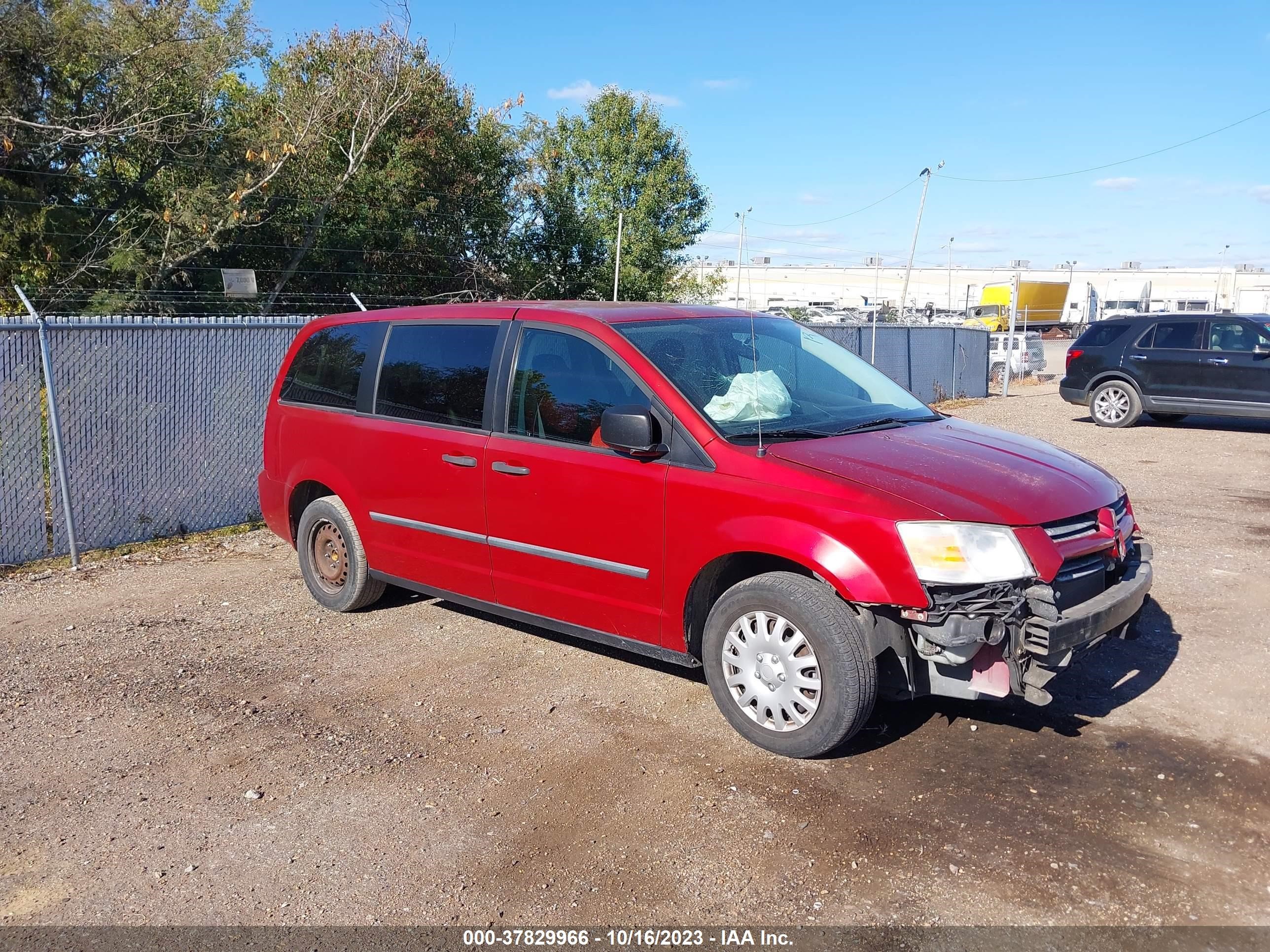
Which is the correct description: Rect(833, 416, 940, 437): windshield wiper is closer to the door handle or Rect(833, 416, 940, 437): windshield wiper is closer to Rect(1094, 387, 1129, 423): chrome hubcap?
the door handle

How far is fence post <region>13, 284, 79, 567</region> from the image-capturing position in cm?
763

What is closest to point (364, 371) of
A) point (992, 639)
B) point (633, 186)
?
point (992, 639)

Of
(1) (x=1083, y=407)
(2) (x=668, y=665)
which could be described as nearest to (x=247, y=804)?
(2) (x=668, y=665)

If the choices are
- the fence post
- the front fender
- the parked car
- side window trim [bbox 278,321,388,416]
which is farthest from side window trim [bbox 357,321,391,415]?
the parked car

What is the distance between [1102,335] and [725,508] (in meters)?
14.0

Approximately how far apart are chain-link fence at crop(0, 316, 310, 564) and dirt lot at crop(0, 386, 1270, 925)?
6.82ft

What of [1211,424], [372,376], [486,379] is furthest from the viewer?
[1211,424]

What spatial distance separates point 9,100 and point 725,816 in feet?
51.6

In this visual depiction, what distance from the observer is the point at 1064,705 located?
4961 mm

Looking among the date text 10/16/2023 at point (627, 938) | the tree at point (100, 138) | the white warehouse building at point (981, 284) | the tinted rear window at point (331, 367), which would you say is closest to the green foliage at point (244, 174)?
the tree at point (100, 138)

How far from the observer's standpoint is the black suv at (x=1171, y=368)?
1477 centimetres

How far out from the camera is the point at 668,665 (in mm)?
5547

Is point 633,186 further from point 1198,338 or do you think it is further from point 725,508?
point 725,508

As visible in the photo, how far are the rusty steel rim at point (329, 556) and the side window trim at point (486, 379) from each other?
2.78 ft
